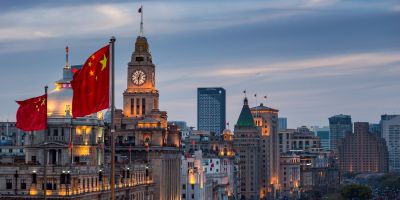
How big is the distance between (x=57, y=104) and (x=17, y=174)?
15958 mm

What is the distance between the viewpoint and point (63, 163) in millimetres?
147625

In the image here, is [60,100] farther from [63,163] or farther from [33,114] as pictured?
[33,114]

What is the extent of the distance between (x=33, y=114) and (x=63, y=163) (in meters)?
41.2

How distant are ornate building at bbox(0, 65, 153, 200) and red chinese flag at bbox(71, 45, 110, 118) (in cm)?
5045

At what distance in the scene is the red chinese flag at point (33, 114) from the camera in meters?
106

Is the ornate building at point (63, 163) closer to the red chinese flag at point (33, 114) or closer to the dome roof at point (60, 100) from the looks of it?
the dome roof at point (60, 100)

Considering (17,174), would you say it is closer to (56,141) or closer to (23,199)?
(23,199)

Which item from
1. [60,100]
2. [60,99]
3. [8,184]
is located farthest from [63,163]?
[8,184]

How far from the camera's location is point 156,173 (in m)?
190

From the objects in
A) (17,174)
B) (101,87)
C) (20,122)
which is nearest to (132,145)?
(17,174)

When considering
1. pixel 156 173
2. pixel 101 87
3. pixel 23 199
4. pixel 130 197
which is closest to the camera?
pixel 101 87

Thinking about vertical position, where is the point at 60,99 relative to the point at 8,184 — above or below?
above

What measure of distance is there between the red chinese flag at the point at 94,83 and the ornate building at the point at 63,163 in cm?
5045

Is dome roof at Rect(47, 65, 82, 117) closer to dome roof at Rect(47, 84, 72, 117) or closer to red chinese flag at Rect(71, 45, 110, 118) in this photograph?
dome roof at Rect(47, 84, 72, 117)
